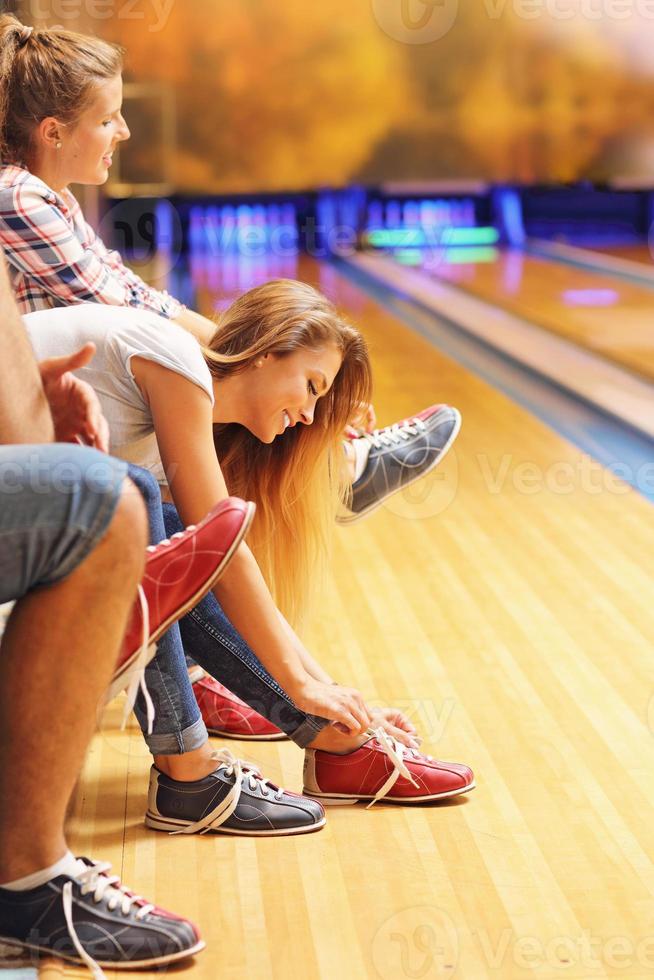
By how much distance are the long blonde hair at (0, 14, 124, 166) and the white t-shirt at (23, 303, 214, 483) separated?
1.48ft

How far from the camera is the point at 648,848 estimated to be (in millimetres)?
1196

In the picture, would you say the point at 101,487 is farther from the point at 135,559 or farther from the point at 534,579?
the point at 534,579

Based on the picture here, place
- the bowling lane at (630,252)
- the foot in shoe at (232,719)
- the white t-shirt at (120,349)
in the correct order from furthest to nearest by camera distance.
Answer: the bowling lane at (630,252), the foot in shoe at (232,719), the white t-shirt at (120,349)

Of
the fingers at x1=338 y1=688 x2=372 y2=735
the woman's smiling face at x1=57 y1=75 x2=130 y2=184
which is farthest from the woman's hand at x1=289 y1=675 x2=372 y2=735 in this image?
the woman's smiling face at x1=57 y1=75 x2=130 y2=184

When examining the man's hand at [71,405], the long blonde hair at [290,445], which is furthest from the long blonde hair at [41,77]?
the man's hand at [71,405]

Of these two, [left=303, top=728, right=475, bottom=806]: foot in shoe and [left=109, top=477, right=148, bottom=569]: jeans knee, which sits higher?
[left=109, top=477, right=148, bottom=569]: jeans knee

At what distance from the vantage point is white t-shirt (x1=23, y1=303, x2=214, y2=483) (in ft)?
3.96

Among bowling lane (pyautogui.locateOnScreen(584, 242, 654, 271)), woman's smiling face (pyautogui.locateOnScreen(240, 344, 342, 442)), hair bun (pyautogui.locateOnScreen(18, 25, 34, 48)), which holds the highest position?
hair bun (pyautogui.locateOnScreen(18, 25, 34, 48))

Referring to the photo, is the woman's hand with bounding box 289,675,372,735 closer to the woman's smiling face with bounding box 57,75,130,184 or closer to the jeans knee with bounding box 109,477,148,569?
the jeans knee with bounding box 109,477,148,569

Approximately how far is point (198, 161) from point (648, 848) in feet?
22.6

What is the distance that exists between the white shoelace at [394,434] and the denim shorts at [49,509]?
0.93 meters

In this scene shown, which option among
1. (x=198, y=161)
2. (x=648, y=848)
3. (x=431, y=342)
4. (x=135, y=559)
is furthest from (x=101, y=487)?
(x=198, y=161)

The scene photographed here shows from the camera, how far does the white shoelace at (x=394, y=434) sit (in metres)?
1.79

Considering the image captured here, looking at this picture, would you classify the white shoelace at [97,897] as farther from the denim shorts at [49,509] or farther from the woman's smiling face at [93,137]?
the woman's smiling face at [93,137]
